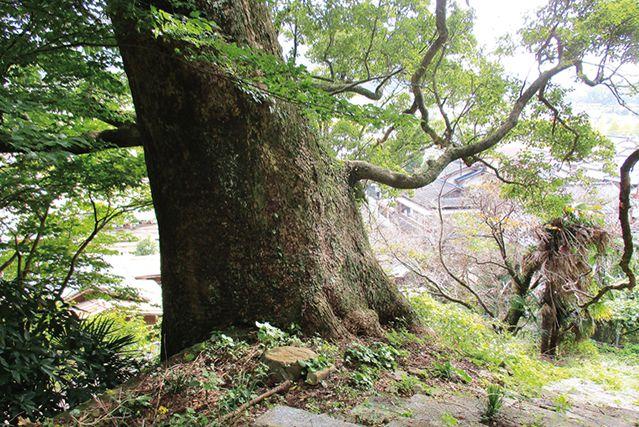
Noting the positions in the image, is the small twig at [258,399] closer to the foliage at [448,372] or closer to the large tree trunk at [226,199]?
the large tree trunk at [226,199]

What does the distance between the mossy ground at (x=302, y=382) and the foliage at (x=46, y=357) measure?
0.73 meters

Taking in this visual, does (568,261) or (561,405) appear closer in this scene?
(561,405)

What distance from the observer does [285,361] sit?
2506mm

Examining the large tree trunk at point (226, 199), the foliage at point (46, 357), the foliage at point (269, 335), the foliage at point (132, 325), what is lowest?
the foliage at point (132, 325)

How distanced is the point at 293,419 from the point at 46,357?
79.5 inches

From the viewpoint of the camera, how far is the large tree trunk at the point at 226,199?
288 cm

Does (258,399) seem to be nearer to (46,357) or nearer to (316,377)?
(316,377)

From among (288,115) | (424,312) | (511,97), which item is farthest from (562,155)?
(288,115)

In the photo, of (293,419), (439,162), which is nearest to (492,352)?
(293,419)

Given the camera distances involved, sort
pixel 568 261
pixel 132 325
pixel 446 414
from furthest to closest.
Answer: pixel 568 261
pixel 132 325
pixel 446 414

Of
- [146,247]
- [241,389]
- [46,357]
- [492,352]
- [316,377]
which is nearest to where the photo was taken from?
[241,389]

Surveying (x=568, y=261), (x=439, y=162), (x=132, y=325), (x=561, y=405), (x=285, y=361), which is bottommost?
(x=132, y=325)

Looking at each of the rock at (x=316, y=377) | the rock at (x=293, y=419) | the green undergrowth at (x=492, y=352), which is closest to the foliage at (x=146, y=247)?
the green undergrowth at (x=492, y=352)

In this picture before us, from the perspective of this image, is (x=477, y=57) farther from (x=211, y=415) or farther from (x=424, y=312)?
(x=211, y=415)
